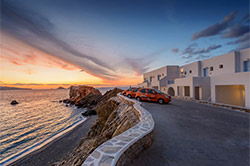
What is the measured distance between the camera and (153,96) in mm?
11086

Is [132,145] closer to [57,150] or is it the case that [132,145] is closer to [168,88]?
[57,150]

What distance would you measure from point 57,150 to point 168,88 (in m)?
20.8

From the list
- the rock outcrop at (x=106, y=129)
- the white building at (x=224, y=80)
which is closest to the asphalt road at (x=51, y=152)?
the rock outcrop at (x=106, y=129)

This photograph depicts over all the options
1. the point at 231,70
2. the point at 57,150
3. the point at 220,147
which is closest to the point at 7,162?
the point at 57,150

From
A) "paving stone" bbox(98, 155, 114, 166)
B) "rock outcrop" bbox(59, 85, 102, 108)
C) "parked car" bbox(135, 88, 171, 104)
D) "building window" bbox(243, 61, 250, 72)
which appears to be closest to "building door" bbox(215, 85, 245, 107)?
"building window" bbox(243, 61, 250, 72)

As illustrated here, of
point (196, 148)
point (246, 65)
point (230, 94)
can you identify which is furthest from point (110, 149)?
point (246, 65)

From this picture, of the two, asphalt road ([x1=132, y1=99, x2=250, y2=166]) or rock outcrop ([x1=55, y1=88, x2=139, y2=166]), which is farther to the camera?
rock outcrop ([x1=55, y1=88, x2=139, y2=166])

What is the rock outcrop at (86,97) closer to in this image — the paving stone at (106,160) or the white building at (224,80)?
the white building at (224,80)

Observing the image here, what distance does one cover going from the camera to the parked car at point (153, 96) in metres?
10.6

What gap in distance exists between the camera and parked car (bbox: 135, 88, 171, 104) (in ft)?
34.9

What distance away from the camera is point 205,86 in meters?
15.5

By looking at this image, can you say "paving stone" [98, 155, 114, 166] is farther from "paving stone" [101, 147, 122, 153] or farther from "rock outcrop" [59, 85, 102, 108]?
"rock outcrop" [59, 85, 102, 108]

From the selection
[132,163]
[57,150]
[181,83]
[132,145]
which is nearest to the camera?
[132,163]

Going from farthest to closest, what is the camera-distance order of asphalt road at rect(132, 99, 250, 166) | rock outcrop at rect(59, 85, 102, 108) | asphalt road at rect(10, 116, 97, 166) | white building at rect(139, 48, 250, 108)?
1. rock outcrop at rect(59, 85, 102, 108)
2. white building at rect(139, 48, 250, 108)
3. asphalt road at rect(10, 116, 97, 166)
4. asphalt road at rect(132, 99, 250, 166)
